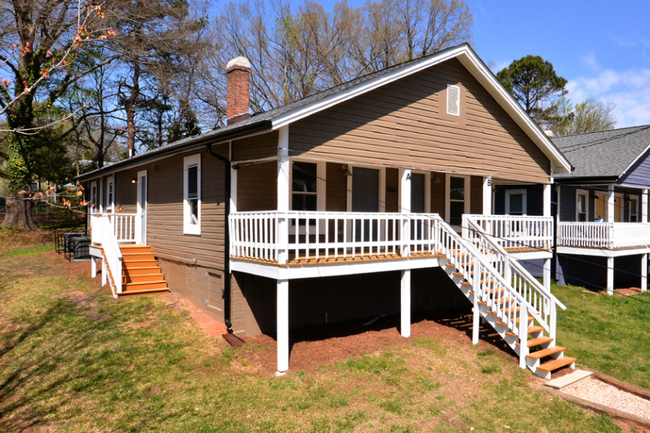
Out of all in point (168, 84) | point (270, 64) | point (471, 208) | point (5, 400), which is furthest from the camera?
point (270, 64)

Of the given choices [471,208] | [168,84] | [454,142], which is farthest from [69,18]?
[471,208]

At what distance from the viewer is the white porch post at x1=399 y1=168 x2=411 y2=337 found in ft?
34.4

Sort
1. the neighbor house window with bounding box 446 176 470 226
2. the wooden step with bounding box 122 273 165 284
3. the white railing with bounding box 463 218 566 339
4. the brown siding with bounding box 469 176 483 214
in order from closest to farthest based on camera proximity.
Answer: the white railing with bounding box 463 218 566 339 < the wooden step with bounding box 122 273 165 284 < the neighbor house window with bounding box 446 176 470 226 < the brown siding with bounding box 469 176 483 214

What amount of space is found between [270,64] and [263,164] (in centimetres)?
2076

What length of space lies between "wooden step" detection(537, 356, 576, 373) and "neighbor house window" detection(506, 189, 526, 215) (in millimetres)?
10064

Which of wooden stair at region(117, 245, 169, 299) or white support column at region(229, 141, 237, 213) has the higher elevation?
white support column at region(229, 141, 237, 213)

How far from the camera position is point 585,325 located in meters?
12.8

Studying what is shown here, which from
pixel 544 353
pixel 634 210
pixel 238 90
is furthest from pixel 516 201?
pixel 238 90

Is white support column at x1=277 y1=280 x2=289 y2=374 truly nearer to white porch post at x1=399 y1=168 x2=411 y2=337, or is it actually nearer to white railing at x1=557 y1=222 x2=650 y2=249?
white porch post at x1=399 y1=168 x2=411 y2=337

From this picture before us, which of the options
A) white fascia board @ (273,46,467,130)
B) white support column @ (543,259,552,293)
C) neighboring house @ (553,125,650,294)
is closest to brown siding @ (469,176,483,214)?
white support column @ (543,259,552,293)

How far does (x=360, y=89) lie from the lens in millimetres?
9875

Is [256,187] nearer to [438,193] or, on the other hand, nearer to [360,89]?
[360,89]

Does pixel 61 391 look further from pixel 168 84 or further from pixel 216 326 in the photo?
pixel 168 84

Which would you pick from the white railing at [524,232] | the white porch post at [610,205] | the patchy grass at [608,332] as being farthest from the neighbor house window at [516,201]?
the white railing at [524,232]
